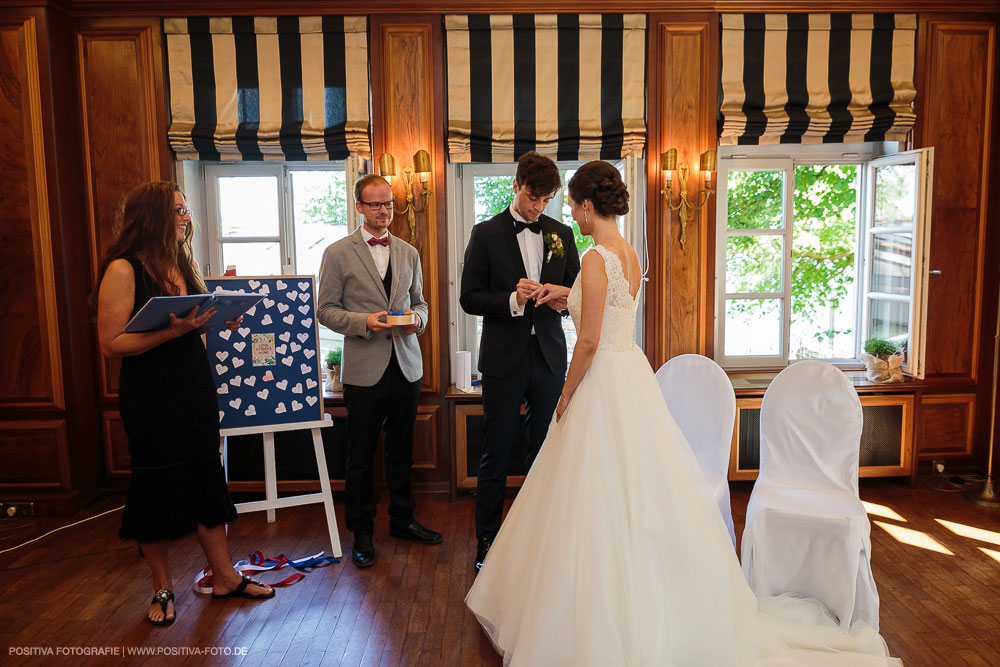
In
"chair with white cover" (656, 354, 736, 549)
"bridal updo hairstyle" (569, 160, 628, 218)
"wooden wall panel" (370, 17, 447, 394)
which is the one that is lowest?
"chair with white cover" (656, 354, 736, 549)

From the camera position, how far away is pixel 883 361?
474 cm

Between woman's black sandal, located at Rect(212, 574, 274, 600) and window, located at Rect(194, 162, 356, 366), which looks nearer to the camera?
woman's black sandal, located at Rect(212, 574, 274, 600)

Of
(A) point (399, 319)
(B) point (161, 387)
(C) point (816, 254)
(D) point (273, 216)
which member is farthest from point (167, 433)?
(C) point (816, 254)

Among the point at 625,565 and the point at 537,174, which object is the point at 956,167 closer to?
the point at 537,174

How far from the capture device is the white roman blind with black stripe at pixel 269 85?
4.58 metres

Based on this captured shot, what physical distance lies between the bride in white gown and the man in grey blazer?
1.05 meters

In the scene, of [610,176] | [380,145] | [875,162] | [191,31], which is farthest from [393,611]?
[875,162]

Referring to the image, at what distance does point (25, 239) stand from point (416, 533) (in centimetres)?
295

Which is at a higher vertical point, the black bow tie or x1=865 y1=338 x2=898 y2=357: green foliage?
the black bow tie

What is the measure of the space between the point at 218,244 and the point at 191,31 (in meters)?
1.38

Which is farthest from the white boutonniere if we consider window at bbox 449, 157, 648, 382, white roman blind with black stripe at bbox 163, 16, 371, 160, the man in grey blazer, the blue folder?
white roman blind with black stripe at bbox 163, 16, 371, 160

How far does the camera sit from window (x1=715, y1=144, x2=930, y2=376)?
15.8 ft

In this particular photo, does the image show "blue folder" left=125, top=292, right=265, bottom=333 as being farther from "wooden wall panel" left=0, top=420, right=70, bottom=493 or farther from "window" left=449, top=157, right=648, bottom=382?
"wooden wall panel" left=0, top=420, right=70, bottom=493

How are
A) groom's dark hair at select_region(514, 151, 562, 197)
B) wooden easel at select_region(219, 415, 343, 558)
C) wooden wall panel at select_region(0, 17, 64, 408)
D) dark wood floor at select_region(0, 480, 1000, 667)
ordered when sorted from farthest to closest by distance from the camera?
wooden wall panel at select_region(0, 17, 64, 408) → wooden easel at select_region(219, 415, 343, 558) → groom's dark hair at select_region(514, 151, 562, 197) → dark wood floor at select_region(0, 480, 1000, 667)
